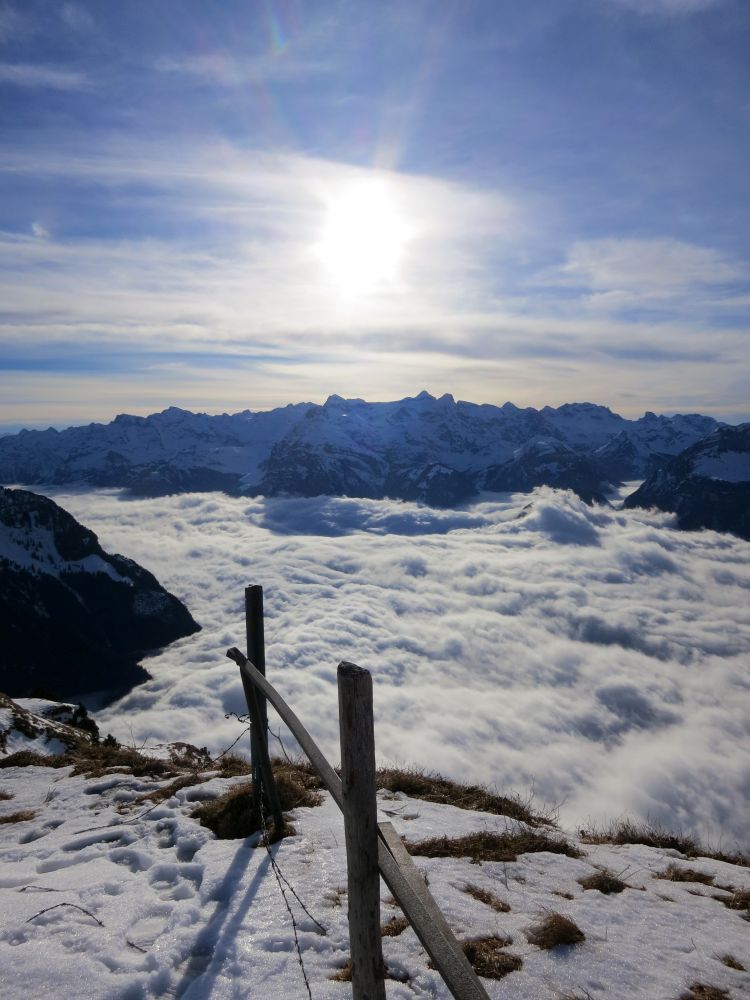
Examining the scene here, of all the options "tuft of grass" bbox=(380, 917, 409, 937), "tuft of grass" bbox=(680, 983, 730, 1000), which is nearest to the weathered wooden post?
"tuft of grass" bbox=(380, 917, 409, 937)

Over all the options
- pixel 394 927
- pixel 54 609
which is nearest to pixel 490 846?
pixel 394 927

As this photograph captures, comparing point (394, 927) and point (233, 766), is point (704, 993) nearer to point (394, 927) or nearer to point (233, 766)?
point (394, 927)

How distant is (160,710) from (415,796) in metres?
176

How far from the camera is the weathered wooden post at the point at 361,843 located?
378cm

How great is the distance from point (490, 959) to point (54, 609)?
202726mm

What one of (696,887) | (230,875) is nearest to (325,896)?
(230,875)

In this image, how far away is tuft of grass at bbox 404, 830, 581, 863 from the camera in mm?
8453

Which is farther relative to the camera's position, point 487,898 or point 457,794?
point 457,794

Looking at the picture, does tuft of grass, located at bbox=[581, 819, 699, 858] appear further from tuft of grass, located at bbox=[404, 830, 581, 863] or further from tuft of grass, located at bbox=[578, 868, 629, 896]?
tuft of grass, located at bbox=[578, 868, 629, 896]

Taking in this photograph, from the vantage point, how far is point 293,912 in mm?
6523

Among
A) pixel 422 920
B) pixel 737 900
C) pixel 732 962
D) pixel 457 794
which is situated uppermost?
pixel 422 920

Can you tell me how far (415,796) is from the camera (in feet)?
38.4

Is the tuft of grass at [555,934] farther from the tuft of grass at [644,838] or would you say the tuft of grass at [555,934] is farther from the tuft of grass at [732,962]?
the tuft of grass at [644,838]

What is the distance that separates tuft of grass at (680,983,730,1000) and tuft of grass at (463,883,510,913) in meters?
2.04
